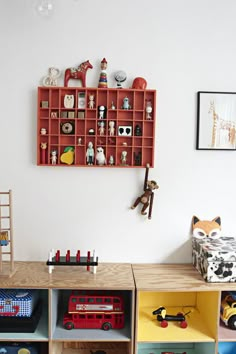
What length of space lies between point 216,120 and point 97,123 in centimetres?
70

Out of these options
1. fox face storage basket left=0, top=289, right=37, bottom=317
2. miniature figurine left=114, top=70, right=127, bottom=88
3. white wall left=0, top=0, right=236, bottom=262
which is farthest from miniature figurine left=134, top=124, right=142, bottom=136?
fox face storage basket left=0, top=289, right=37, bottom=317

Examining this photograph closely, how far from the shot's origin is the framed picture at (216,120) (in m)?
1.97

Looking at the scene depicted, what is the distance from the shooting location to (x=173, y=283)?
68.1 inches

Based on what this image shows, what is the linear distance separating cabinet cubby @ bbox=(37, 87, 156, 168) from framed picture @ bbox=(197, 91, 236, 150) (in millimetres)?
292

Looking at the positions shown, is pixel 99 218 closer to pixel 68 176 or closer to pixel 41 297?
pixel 68 176

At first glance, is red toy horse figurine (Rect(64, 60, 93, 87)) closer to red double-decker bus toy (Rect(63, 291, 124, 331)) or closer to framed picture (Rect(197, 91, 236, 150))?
framed picture (Rect(197, 91, 236, 150))

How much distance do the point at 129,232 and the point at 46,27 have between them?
4.26ft

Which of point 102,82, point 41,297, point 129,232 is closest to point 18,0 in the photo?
point 102,82

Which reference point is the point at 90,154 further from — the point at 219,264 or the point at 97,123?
the point at 219,264

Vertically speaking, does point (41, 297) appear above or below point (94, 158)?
below

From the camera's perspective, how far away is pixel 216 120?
6.48 ft

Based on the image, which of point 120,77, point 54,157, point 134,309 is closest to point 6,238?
point 54,157

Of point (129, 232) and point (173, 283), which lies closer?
point (173, 283)

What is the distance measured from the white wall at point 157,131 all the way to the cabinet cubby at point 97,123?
6 cm
